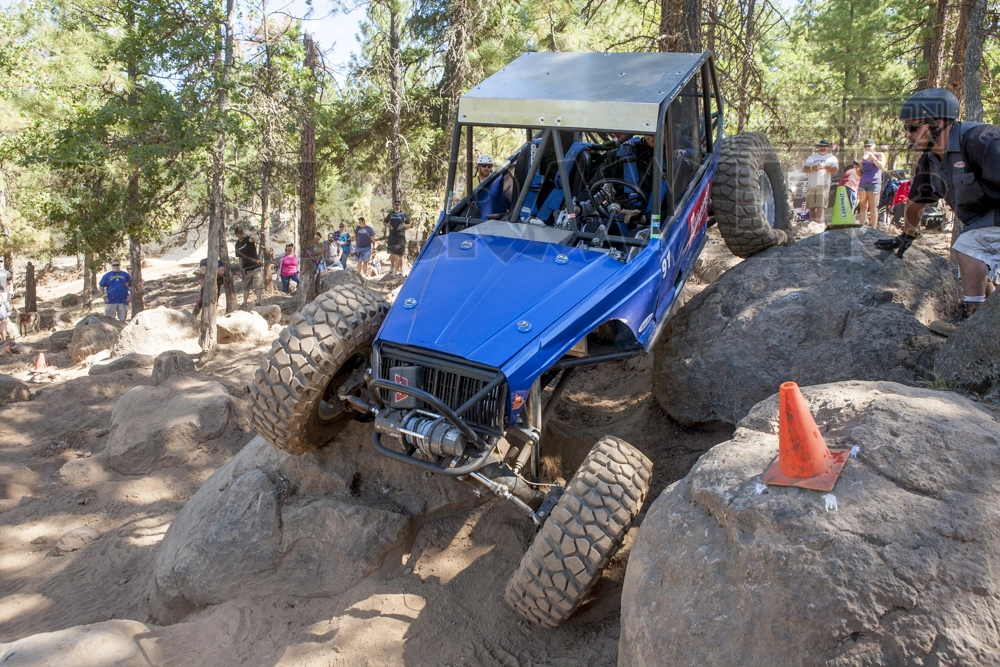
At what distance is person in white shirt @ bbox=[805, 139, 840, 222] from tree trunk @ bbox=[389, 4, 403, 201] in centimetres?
746

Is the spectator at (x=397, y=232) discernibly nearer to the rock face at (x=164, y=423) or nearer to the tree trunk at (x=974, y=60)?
the rock face at (x=164, y=423)

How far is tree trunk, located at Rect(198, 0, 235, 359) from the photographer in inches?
452

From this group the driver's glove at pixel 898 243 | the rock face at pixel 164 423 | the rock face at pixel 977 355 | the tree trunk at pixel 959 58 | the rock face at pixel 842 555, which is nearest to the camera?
the rock face at pixel 842 555

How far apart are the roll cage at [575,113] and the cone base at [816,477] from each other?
2.07 meters

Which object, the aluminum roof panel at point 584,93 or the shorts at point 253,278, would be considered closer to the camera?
the aluminum roof panel at point 584,93

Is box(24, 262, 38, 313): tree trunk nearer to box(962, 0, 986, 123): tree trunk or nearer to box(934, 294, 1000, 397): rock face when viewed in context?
box(962, 0, 986, 123): tree trunk

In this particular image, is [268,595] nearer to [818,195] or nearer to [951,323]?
[951,323]

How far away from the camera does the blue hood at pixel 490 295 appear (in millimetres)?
3965

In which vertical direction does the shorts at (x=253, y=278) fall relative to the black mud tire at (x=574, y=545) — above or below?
below

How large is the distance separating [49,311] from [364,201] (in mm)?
12836

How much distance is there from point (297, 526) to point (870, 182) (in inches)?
399

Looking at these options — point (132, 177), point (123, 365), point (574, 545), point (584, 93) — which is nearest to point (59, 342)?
point (132, 177)

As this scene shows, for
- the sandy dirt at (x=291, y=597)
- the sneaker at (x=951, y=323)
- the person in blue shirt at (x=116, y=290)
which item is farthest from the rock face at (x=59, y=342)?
the sneaker at (x=951, y=323)

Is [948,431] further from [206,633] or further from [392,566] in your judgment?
[206,633]
